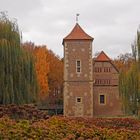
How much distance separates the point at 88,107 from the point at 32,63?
1593 cm

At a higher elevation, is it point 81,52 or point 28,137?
point 81,52

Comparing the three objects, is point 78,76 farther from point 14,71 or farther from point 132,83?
point 14,71

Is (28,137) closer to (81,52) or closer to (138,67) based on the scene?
(138,67)

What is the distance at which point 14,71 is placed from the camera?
67.9ft

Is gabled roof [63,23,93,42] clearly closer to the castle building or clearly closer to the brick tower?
the castle building

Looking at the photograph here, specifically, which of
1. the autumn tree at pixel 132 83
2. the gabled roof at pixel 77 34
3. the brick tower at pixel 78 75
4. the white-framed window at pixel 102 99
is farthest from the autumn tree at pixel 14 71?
the white-framed window at pixel 102 99

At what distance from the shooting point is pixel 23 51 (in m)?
21.9

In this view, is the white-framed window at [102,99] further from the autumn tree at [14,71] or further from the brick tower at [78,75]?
the autumn tree at [14,71]

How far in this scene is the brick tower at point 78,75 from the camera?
3697cm

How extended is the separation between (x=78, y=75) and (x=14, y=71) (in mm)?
16872

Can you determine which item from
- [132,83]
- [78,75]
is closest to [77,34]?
[78,75]

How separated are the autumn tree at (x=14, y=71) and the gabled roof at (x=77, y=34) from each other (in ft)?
50.4


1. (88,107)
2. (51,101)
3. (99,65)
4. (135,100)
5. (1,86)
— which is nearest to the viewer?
(1,86)

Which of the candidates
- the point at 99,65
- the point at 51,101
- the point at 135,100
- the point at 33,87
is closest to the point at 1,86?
the point at 33,87
